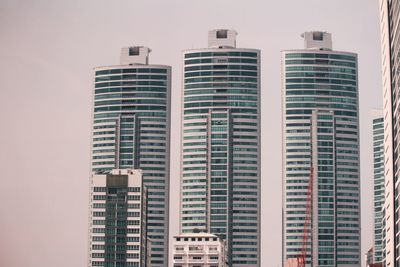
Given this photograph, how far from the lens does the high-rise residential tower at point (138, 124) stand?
427 feet

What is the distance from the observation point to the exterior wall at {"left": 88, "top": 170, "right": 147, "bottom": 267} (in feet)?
325

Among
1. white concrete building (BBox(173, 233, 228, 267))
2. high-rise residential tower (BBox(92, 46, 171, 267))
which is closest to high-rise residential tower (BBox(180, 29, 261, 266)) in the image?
high-rise residential tower (BBox(92, 46, 171, 267))

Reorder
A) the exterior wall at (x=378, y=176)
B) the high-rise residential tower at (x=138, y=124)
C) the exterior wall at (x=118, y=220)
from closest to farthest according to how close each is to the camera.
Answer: the exterior wall at (x=118, y=220) < the high-rise residential tower at (x=138, y=124) < the exterior wall at (x=378, y=176)

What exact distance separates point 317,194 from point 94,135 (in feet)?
90.2

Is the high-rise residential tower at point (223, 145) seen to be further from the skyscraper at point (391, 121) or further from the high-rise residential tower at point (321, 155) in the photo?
the skyscraper at point (391, 121)

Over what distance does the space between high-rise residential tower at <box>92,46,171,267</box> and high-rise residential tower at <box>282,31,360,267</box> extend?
14.5 metres

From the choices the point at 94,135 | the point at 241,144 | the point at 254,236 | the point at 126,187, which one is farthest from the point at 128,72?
the point at 126,187

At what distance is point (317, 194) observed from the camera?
420 ft

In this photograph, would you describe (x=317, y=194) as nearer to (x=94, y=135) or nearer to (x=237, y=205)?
(x=237, y=205)

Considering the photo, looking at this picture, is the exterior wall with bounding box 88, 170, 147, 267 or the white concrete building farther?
the white concrete building

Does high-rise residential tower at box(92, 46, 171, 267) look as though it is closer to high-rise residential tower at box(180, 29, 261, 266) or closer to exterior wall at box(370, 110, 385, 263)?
high-rise residential tower at box(180, 29, 261, 266)

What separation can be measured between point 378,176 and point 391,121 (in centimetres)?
8147

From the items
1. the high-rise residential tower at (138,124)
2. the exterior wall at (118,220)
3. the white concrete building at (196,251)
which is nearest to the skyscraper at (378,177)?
the high-rise residential tower at (138,124)

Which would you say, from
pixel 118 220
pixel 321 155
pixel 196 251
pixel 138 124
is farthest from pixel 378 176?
pixel 118 220
